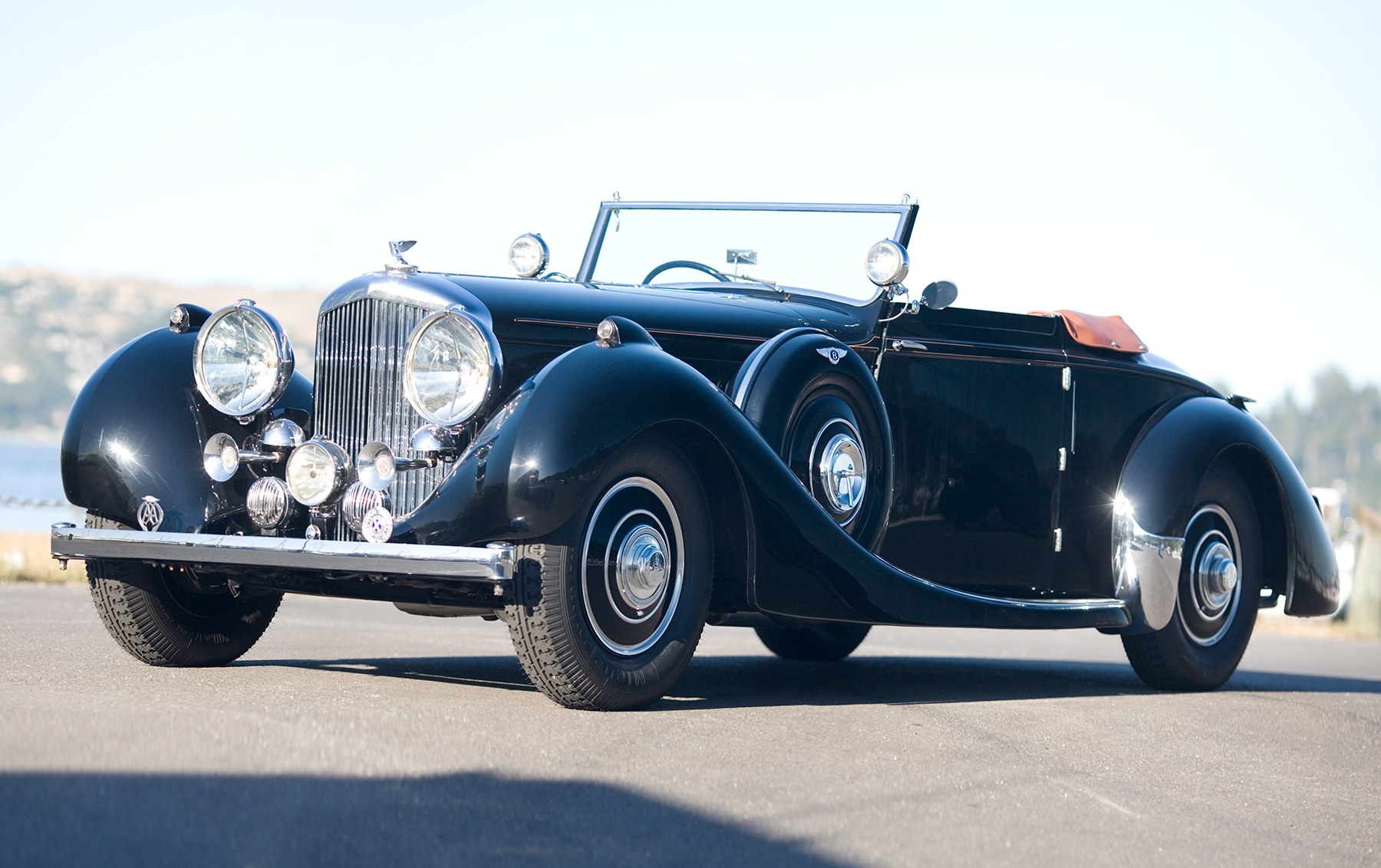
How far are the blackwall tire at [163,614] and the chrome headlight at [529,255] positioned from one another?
2069 mm

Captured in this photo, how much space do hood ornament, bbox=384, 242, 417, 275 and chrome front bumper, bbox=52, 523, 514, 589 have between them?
1062mm

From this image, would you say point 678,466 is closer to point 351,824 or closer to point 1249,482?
point 351,824

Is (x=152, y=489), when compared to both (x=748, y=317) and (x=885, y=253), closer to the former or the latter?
(x=748, y=317)

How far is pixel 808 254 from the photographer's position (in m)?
6.84

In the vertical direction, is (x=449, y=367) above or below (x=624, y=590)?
above

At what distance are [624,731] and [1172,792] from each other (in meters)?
1.54

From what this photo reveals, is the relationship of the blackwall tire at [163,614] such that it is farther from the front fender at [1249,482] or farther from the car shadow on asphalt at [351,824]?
the front fender at [1249,482]

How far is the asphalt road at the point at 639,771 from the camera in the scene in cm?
309

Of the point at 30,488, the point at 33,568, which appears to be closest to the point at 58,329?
the point at 30,488

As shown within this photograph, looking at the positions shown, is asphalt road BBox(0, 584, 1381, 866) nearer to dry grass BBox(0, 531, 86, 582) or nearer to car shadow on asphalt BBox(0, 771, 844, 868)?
car shadow on asphalt BBox(0, 771, 844, 868)

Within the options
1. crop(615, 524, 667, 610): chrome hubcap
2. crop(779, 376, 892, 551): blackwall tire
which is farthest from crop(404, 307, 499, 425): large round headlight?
crop(779, 376, 892, 551): blackwall tire

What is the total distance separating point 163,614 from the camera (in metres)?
5.51

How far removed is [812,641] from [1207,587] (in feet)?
6.45

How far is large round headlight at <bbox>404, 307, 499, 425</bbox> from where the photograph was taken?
4.92 metres
